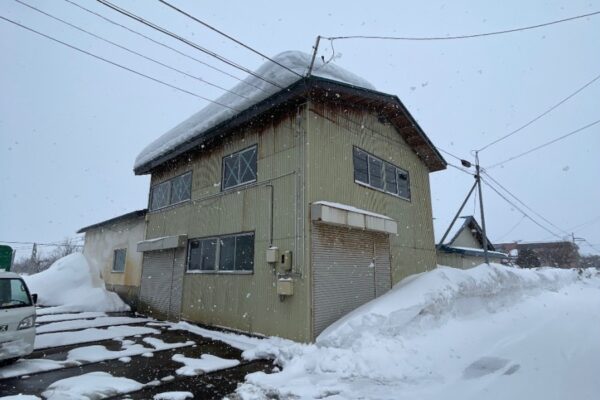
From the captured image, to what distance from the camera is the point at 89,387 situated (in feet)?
16.5

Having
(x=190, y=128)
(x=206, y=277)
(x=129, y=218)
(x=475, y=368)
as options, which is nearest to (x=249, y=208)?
(x=206, y=277)

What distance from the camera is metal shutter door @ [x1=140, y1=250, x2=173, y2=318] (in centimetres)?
1212

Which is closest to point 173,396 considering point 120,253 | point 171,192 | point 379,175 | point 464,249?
point 379,175

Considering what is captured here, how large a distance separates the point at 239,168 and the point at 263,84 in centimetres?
272

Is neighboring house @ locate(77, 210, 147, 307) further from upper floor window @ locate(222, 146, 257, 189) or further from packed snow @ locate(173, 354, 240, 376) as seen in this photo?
packed snow @ locate(173, 354, 240, 376)

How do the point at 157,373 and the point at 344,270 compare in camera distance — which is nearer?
the point at 157,373

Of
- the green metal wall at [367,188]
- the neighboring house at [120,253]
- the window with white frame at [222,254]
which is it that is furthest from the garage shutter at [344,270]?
the neighboring house at [120,253]

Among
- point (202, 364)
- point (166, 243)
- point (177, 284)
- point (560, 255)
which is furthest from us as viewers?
point (560, 255)

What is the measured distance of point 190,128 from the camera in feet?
38.9

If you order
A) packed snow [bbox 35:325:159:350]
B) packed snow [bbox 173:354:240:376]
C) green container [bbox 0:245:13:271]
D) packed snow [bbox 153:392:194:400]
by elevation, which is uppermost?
green container [bbox 0:245:13:271]

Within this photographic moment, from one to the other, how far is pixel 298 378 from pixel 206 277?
5.67 m

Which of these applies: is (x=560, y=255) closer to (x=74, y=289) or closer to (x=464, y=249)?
(x=464, y=249)

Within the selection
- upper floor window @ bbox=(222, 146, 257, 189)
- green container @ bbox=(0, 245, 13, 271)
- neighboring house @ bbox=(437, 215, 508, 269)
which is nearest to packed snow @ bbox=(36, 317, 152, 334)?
green container @ bbox=(0, 245, 13, 271)

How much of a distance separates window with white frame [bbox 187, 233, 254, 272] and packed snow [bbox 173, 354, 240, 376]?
2.62 m
